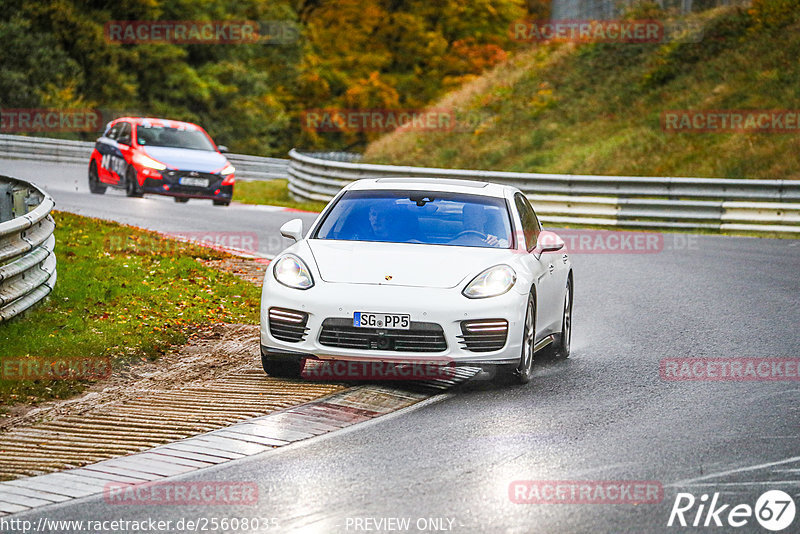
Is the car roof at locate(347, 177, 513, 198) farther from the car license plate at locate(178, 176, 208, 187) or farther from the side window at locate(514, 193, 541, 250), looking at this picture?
the car license plate at locate(178, 176, 208, 187)

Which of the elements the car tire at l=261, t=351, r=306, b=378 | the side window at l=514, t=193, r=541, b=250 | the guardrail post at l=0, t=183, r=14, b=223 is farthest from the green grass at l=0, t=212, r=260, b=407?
the side window at l=514, t=193, r=541, b=250

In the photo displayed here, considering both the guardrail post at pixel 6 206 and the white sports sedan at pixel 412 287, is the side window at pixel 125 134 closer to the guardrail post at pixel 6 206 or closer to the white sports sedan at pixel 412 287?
the guardrail post at pixel 6 206

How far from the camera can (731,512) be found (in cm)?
589

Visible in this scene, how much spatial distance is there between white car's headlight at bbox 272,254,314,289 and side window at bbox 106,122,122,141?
718 inches

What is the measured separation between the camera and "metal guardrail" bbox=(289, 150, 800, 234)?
21.8m

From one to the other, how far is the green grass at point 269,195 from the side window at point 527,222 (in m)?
15.2

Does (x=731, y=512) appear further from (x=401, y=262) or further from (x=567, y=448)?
(x=401, y=262)

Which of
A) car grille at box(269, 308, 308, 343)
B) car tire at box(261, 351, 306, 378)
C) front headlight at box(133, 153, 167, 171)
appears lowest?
front headlight at box(133, 153, 167, 171)

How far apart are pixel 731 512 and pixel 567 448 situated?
141 cm

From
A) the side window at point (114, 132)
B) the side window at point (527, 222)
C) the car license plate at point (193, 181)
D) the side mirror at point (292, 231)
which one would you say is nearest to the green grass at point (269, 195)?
the car license plate at point (193, 181)

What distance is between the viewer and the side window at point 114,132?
87.3 feet

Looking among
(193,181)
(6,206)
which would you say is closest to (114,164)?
(193,181)

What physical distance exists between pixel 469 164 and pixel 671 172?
7231 mm

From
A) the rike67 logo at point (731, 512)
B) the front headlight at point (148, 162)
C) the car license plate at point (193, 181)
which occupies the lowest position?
the car license plate at point (193, 181)
